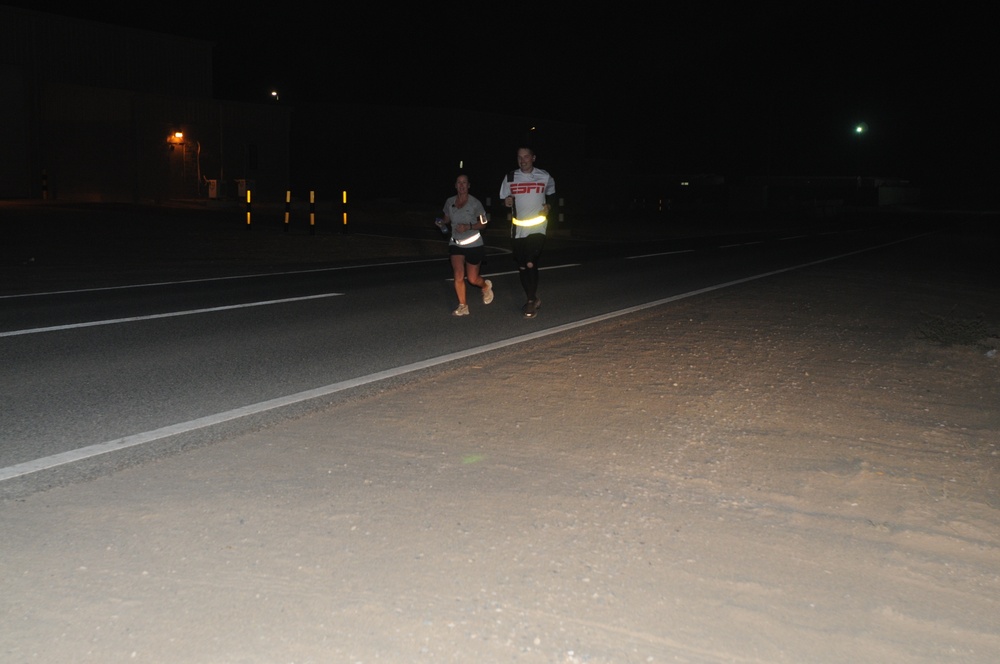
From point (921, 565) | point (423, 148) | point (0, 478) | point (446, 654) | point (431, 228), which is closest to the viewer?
point (446, 654)

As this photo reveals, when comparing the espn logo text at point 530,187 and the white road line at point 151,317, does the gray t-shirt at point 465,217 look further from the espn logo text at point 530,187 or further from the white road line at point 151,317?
the white road line at point 151,317

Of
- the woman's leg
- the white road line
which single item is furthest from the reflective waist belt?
the white road line

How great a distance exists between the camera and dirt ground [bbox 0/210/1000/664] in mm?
3527

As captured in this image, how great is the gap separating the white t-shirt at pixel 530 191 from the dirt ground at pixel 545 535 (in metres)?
3.71

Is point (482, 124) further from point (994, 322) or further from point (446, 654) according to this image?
point (446, 654)

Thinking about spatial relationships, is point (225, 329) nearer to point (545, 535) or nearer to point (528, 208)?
point (528, 208)

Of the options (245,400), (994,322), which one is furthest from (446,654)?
(994,322)

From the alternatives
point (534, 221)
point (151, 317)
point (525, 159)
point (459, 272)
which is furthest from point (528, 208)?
point (151, 317)

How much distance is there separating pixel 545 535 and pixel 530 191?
7.08 meters

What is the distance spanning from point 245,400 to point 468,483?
7.84 feet

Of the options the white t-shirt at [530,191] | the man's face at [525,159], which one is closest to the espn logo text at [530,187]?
the white t-shirt at [530,191]

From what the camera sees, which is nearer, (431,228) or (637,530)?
(637,530)

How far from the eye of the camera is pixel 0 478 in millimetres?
5035

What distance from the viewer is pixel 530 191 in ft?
36.4
